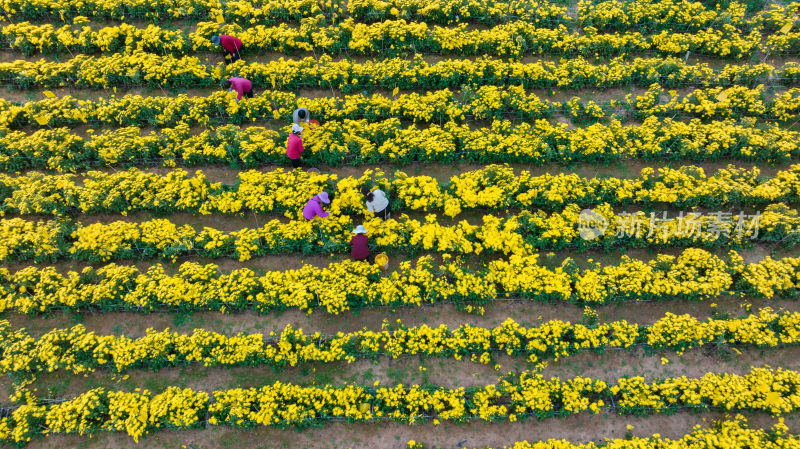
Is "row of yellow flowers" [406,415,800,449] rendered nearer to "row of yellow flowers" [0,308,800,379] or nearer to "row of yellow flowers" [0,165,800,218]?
"row of yellow flowers" [0,308,800,379]

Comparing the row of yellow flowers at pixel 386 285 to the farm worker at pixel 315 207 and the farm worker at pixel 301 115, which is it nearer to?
the farm worker at pixel 315 207

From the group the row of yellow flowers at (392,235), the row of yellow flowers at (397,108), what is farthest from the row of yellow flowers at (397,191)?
the row of yellow flowers at (397,108)

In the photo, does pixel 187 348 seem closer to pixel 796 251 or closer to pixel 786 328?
pixel 786 328

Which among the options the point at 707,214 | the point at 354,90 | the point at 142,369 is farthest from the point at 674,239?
the point at 142,369

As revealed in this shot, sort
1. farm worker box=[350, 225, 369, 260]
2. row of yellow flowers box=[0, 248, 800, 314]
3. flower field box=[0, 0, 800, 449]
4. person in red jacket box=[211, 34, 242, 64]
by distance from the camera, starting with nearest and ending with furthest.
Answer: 1. flower field box=[0, 0, 800, 449]
2. row of yellow flowers box=[0, 248, 800, 314]
3. farm worker box=[350, 225, 369, 260]
4. person in red jacket box=[211, 34, 242, 64]

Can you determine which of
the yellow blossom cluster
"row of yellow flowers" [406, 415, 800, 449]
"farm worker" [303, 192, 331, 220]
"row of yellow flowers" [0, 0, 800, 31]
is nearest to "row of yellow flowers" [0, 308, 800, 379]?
"row of yellow flowers" [406, 415, 800, 449]

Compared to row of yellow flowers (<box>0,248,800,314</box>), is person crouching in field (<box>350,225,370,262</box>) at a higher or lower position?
higher
